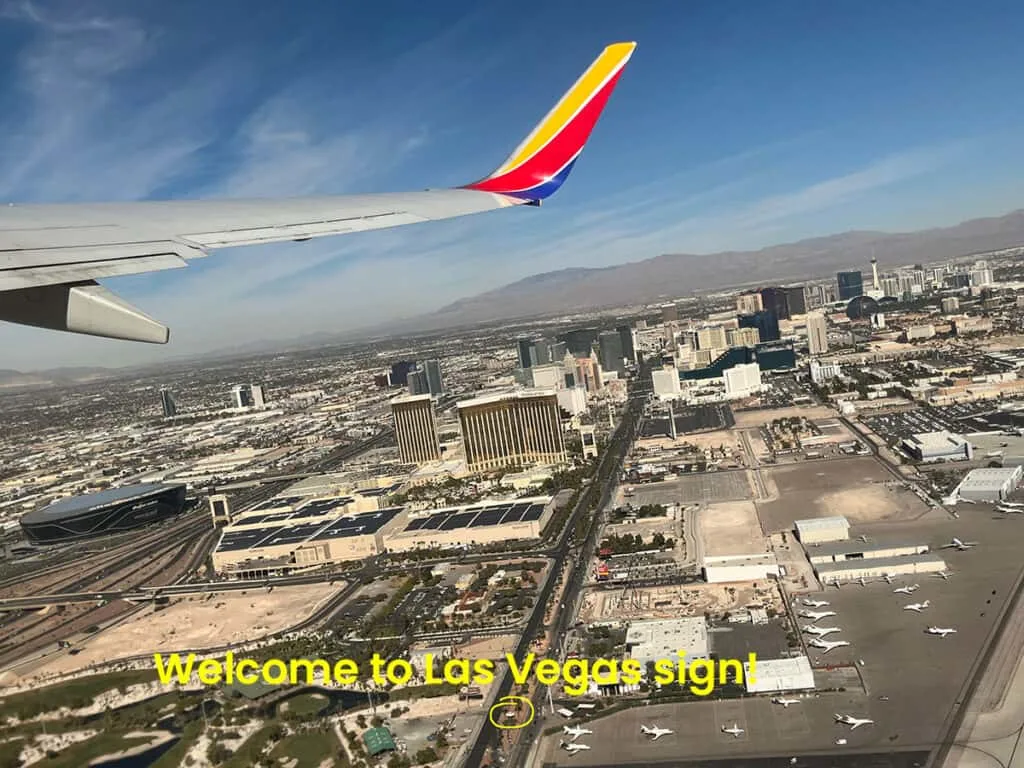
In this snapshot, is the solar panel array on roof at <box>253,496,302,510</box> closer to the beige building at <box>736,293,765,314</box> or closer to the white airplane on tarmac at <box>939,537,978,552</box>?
the white airplane on tarmac at <box>939,537,978,552</box>

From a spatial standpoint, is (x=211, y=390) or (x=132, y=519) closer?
(x=132, y=519)

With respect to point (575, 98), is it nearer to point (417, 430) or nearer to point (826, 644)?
point (826, 644)

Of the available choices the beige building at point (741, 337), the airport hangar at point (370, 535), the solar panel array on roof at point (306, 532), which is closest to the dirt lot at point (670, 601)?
the airport hangar at point (370, 535)

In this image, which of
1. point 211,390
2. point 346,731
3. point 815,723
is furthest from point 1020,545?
point 211,390

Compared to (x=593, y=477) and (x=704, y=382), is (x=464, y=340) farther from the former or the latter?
(x=593, y=477)

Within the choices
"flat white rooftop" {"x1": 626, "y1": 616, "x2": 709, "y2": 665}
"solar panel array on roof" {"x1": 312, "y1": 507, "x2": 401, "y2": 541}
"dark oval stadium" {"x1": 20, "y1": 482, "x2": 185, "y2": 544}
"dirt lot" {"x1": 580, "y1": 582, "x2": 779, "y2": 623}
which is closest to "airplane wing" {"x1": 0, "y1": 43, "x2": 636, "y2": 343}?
"flat white rooftop" {"x1": 626, "y1": 616, "x2": 709, "y2": 665}

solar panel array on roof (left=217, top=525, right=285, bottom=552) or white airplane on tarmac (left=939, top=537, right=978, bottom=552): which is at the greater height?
solar panel array on roof (left=217, top=525, right=285, bottom=552)

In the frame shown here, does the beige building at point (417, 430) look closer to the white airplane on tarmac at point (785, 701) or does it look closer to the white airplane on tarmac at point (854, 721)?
the white airplane on tarmac at point (785, 701)
